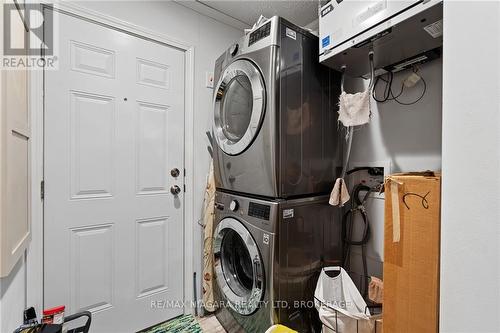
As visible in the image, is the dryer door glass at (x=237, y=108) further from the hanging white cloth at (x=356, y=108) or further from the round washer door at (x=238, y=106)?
the hanging white cloth at (x=356, y=108)

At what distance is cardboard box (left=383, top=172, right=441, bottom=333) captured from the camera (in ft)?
3.16

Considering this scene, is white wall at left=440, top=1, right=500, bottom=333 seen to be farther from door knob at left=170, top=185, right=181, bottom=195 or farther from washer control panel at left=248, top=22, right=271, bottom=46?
door knob at left=170, top=185, right=181, bottom=195

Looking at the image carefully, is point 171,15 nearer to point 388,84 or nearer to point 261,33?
point 261,33

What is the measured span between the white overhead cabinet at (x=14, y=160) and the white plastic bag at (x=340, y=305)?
1.35 meters

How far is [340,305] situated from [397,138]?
1.09 metres

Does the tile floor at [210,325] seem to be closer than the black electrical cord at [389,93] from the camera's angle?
No

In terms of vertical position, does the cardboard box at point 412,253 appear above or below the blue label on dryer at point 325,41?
below

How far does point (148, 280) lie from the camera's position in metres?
1.73

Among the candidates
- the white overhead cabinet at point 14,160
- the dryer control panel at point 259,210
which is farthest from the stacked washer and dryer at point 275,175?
the white overhead cabinet at point 14,160

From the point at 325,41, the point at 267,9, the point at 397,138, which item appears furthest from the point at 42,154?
the point at 397,138

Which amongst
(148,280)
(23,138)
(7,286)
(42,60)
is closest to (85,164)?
(23,138)

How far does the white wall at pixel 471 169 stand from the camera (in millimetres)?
617

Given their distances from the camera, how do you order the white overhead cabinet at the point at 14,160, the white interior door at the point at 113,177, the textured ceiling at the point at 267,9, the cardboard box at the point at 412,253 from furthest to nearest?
the textured ceiling at the point at 267,9, the white interior door at the point at 113,177, the cardboard box at the point at 412,253, the white overhead cabinet at the point at 14,160

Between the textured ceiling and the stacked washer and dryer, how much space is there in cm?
54
